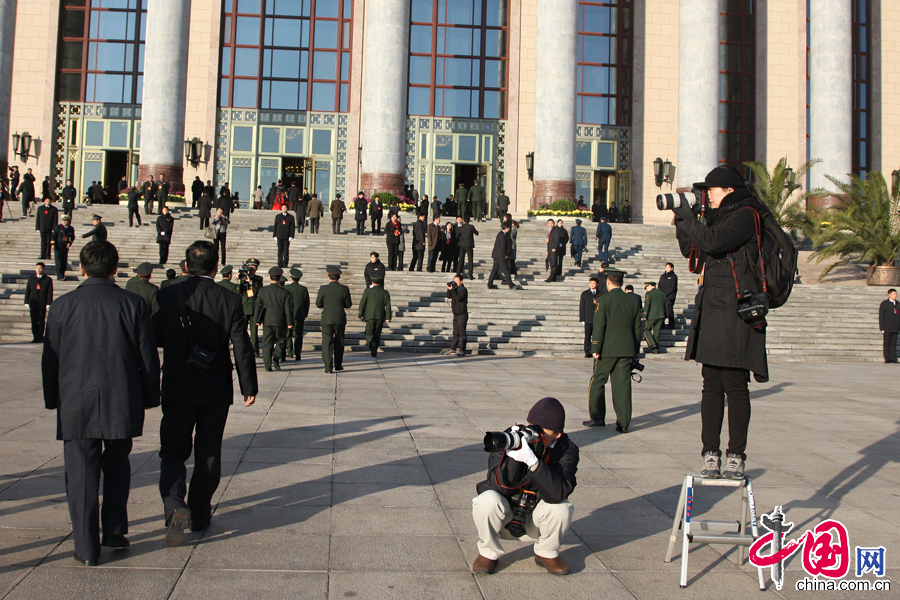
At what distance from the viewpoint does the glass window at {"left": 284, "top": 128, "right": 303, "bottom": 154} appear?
117ft

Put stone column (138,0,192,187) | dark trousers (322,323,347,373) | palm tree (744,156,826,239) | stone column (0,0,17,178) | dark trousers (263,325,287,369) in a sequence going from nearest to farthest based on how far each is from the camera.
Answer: dark trousers (263,325,287,369), dark trousers (322,323,347,373), palm tree (744,156,826,239), stone column (138,0,192,187), stone column (0,0,17,178)

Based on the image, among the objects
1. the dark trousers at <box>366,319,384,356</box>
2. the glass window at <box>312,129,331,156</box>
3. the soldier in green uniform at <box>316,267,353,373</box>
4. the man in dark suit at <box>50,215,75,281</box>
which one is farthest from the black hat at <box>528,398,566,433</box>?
the glass window at <box>312,129,331,156</box>

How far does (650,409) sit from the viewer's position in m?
9.84

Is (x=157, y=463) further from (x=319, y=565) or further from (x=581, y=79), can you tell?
(x=581, y=79)

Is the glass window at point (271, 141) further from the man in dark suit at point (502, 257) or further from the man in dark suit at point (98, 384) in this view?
the man in dark suit at point (98, 384)

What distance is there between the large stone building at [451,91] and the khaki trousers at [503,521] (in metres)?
30.7

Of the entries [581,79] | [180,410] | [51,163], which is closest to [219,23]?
[51,163]

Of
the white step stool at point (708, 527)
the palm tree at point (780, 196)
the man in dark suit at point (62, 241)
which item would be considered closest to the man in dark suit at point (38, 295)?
the man in dark suit at point (62, 241)

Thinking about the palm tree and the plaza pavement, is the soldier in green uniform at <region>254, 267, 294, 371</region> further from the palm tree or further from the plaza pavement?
the palm tree

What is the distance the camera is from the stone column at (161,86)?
2875cm

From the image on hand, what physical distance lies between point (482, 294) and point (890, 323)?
29.7 feet

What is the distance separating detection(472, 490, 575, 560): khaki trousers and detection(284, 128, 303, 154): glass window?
109 feet

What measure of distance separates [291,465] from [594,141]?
109 feet

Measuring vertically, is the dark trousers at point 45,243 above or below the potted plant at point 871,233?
below
